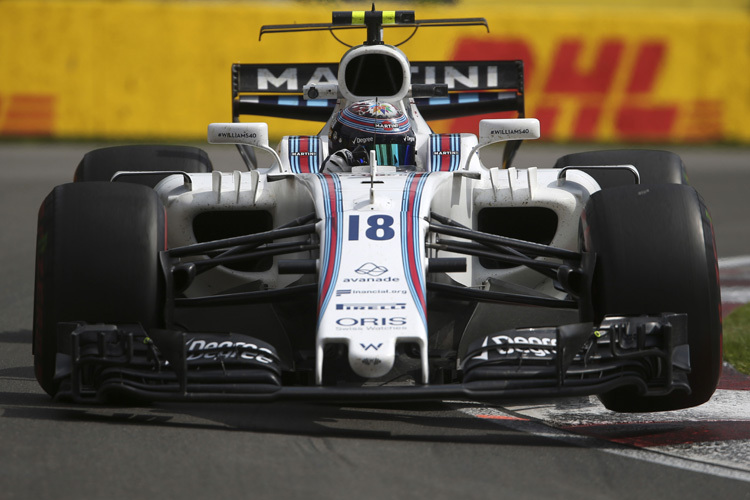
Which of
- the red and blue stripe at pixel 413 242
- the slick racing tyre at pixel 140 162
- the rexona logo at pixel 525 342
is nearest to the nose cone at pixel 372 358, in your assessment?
the red and blue stripe at pixel 413 242

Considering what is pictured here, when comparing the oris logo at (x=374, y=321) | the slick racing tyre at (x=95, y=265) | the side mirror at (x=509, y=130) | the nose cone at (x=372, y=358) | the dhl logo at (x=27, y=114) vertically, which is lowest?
the nose cone at (x=372, y=358)

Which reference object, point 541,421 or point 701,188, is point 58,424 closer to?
point 541,421

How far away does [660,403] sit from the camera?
18.2 feet

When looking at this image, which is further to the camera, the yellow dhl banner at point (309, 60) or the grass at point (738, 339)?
the yellow dhl banner at point (309, 60)

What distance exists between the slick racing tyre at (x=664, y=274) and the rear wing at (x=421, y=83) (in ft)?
10.9

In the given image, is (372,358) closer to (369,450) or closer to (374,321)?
(374,321)

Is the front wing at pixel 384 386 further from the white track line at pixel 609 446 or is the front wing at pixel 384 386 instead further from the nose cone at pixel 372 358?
the white track line at pixel 609 446

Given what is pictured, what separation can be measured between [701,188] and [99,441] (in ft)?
42.3

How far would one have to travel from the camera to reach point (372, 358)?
16.5 ft

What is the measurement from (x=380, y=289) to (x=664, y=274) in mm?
1240

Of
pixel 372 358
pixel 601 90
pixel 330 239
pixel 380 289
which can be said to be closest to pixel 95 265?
pixel 330 239

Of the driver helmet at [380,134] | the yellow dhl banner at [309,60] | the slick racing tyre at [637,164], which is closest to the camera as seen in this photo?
the driver helmet at [380,134]

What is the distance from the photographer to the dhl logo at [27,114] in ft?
65.3

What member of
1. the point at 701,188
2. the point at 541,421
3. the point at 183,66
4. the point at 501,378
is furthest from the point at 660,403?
the point at 183,66
